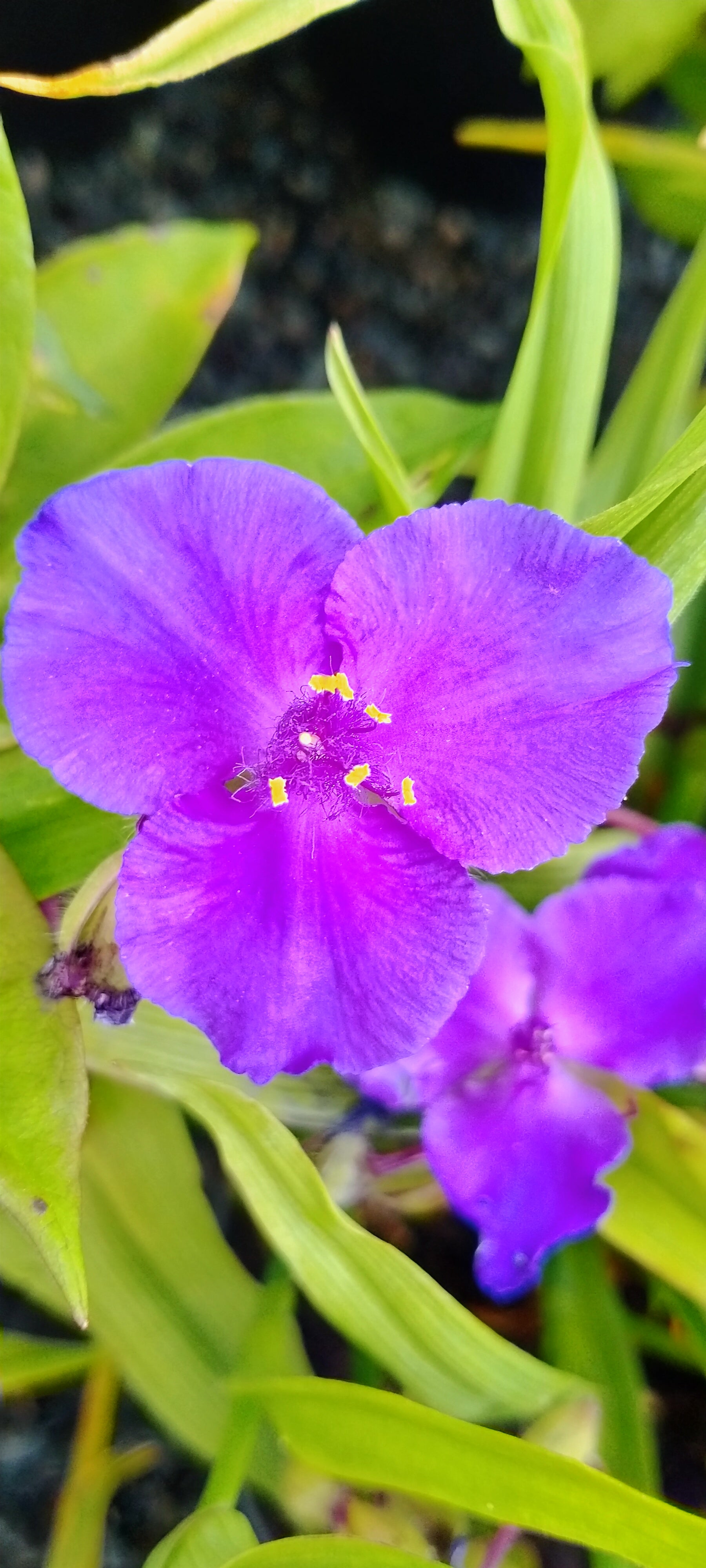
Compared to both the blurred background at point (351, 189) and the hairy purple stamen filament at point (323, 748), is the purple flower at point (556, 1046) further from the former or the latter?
the blurred background at point (351, 189)

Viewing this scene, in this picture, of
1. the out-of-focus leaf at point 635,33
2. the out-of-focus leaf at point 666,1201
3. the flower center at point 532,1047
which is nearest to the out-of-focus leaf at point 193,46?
the out-of-focus leaf at point 635,33

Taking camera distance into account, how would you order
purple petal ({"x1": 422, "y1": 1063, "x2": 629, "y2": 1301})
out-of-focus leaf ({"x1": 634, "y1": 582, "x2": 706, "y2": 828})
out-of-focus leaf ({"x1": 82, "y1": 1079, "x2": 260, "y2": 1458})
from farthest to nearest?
out-of-focus leaf ({"x1": 634, "y1": 582, "x2": 706, "y2": 828})
out-of-focus leaf ({"x1": 82, "y1": 1079, "x2": 260, "y2": 1458})
purple petal ({"x1": 422, "y1": 1063, "x2": 629, "y2": 1301})

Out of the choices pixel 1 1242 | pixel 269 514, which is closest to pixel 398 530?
pixel 269 514

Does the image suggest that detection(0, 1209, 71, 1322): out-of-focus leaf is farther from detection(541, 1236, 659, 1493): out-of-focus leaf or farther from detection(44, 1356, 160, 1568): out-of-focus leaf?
detection(541, 1236, 659, 1493): out-of-focus leaf

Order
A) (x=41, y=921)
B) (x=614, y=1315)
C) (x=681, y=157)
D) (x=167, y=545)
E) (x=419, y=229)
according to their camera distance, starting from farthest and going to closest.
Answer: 1. (x=419, y=229)
2. (x=681, y=157)
3. (x=614, y=1315)
4. (x=41, y=921)
5. (x=167, y=545)

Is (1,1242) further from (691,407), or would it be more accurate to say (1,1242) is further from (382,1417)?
(691,407)

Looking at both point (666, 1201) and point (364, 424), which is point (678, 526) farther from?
point (666, 1201)

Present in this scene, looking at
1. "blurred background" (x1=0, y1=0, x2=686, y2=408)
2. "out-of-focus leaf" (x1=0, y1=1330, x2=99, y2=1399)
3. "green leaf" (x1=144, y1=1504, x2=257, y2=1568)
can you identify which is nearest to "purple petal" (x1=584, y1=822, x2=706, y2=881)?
"green leaf" (x1=144, y1=1504, x2=257, y2=1568)
